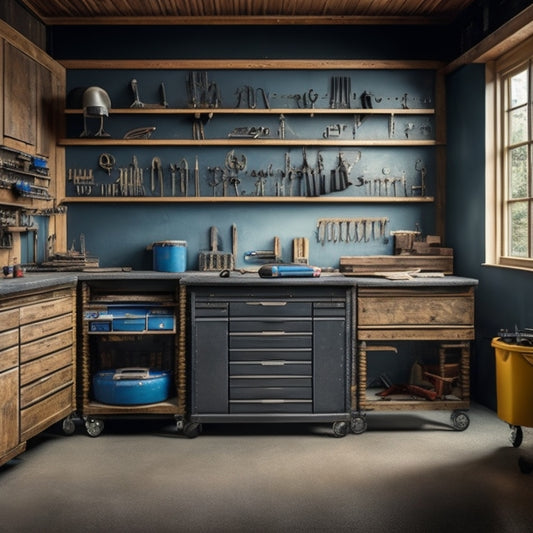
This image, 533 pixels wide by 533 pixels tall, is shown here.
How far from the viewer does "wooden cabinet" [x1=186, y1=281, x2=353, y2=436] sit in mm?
3967

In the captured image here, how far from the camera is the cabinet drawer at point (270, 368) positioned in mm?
3984

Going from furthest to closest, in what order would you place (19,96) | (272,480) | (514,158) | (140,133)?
(140,133) → (514,158) → (19,96) → (272,480)

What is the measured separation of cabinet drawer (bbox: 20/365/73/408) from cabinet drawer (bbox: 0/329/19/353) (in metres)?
0.29

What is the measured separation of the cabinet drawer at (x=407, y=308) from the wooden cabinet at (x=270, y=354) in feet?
0.45

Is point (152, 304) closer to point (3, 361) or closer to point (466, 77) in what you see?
point (3, 361)

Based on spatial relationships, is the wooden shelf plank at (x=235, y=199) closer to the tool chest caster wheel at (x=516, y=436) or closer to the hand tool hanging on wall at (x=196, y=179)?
the hand tool hanging on wall at (x=196, y=179)

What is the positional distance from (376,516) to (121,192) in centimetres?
323

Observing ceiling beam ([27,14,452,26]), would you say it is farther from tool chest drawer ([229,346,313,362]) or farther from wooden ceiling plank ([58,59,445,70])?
tool chest drawer ([229,346,313,362])

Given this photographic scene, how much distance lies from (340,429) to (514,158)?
228 cm


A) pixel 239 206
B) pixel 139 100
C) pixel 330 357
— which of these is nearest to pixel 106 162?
pixel 139 100

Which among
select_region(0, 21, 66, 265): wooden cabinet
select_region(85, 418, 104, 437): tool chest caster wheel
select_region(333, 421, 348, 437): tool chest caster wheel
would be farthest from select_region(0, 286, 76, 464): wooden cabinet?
select_region(333, 421, 348, 437): tool chest caster wheel

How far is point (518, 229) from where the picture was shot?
4.31 m

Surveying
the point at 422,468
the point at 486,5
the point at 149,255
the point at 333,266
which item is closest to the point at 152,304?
the point at 149,255

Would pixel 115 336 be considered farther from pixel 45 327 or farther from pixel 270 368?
pixel 270 368
